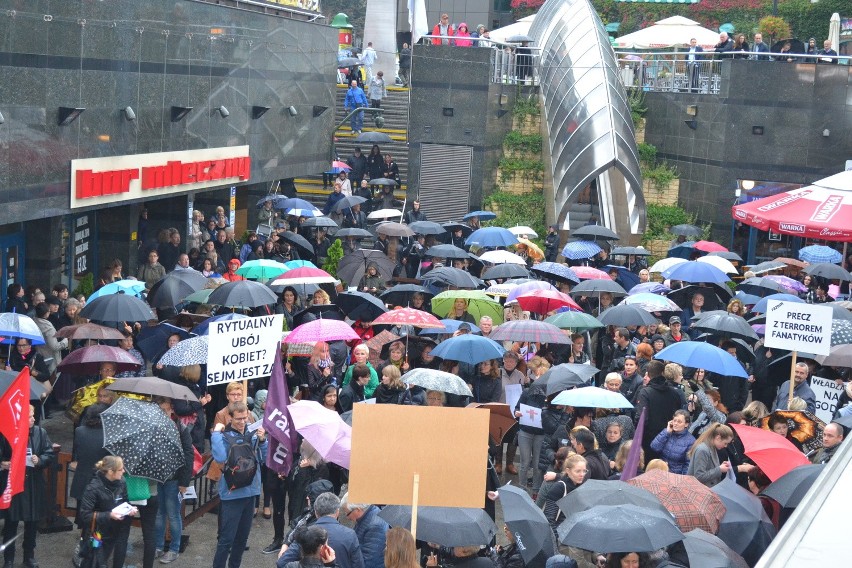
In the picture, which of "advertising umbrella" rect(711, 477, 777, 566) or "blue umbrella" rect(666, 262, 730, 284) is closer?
"advertising umbrella" rect(711, 477, 777, 566)

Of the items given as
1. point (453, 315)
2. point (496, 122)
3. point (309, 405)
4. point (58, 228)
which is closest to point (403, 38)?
point (496, 122)

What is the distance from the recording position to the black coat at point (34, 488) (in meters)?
10.8

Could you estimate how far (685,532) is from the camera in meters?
9.47

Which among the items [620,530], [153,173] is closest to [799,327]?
[620,530]

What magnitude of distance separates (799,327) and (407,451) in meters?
6.74

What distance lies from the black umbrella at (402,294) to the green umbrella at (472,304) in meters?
0.50

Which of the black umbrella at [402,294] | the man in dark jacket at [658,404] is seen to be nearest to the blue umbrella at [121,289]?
the black umbrella at [402,294]

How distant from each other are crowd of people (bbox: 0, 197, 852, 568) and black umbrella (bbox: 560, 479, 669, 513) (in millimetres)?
376

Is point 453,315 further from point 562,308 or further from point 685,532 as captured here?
point 685,532

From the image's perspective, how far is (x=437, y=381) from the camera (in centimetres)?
1270

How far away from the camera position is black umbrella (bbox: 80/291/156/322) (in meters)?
15.1

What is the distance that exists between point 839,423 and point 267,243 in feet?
43.4

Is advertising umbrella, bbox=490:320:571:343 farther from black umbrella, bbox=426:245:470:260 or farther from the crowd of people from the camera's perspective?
black umbrella, bbox=426:245:470:260

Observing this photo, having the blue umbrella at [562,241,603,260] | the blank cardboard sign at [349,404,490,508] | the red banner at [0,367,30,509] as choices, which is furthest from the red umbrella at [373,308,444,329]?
the blue umbrella at [562,241,603,260]
